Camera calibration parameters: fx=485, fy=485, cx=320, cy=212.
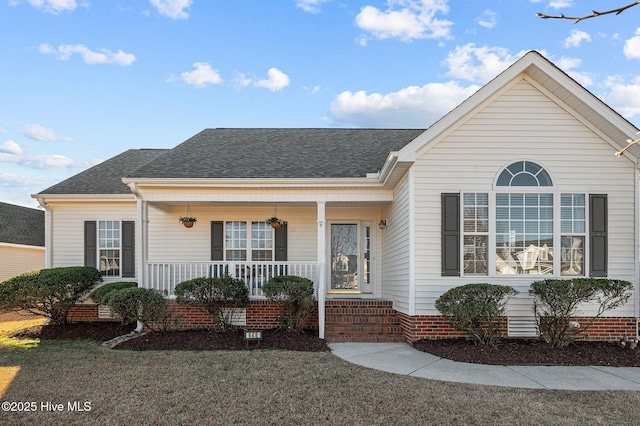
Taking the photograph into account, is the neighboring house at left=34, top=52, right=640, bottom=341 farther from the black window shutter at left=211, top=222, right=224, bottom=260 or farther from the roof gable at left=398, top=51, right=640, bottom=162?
the black window shutter at left=211, top=222, right=224, bottom=260

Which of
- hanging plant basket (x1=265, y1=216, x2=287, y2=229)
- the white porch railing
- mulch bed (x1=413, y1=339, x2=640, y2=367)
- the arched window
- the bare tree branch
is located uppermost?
the bare tree branch

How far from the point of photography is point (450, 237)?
→ 9.04 metres

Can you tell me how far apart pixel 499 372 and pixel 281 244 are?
21.5 ft

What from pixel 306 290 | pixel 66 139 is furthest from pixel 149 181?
pixel 66 139

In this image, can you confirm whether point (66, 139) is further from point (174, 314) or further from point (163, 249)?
point (174, 314)

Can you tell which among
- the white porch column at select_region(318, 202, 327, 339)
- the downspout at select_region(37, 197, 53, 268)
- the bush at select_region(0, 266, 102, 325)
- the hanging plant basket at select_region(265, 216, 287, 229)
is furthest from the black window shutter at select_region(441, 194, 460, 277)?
the downspout at select_region(37, 197, 53, 268)

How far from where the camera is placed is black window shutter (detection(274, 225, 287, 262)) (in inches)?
483

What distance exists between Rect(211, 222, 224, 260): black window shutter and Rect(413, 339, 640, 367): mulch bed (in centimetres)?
570

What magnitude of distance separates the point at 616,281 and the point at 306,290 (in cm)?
558

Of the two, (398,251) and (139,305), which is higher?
(398,251)

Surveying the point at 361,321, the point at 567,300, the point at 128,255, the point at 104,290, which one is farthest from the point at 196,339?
the point at 567,300

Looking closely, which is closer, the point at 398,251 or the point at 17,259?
the point at 398,251

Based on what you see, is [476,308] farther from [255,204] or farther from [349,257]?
[255,204]

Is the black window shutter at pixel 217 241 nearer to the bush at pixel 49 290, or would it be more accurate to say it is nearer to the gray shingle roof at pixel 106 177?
the gray shingle roof at pixel 106 177
